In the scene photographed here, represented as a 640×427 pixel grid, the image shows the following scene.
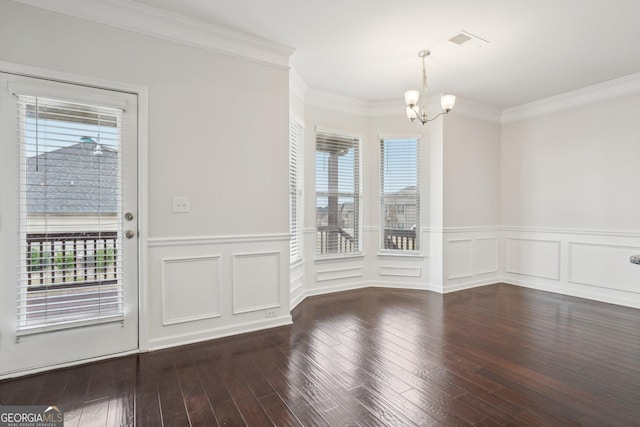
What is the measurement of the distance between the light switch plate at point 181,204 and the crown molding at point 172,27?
1.41m

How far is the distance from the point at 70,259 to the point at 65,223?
10.9 inches

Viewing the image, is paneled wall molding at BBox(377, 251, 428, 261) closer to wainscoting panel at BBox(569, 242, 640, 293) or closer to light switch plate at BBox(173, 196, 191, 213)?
wainscoting panel at BBox(569, 242, 640, 293)

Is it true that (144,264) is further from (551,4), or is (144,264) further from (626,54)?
(626,54)

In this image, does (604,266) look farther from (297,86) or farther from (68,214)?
(68,214)

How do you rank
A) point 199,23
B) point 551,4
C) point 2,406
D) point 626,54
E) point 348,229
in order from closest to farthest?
point 2,406 < point 551,4 < point 199,23 < point 626,54 < point 348,229

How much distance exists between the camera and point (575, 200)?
4594 millimetres

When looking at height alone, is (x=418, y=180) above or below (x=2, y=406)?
above

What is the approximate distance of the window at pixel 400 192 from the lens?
5016 mm

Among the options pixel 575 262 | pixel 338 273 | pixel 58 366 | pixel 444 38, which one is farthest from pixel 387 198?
pixel 58 366

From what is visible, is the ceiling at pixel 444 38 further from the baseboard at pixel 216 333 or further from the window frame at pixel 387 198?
the baseboard at pixel 216 333

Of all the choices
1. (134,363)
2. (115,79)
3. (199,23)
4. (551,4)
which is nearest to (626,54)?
(551,4)

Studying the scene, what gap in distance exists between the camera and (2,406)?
76.0 inches

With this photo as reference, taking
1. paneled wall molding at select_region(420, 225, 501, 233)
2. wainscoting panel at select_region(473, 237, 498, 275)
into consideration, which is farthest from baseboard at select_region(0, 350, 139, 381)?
wainscoting panel at select_region(473, 237, 498, 275)

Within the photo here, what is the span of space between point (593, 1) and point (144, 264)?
4273mm
